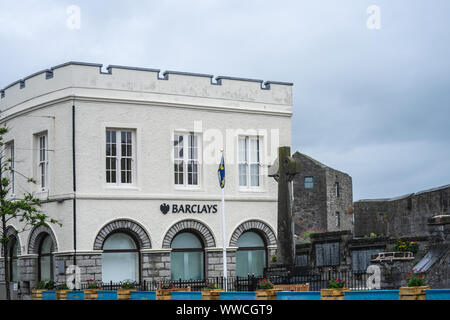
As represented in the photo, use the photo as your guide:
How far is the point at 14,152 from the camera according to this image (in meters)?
35.0

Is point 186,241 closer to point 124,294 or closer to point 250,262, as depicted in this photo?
point 250,262

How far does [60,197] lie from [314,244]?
33.8 ft

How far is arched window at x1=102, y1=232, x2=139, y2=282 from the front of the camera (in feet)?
103

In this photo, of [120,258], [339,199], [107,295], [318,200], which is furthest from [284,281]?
[339,199]

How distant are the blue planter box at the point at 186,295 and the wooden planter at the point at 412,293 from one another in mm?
6638

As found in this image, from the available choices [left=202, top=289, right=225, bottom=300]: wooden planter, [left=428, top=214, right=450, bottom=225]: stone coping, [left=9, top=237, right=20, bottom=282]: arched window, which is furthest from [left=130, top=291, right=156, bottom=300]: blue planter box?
[left=9, top=237, right=20, bottom=282]: arched window

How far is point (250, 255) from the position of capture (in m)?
34.8

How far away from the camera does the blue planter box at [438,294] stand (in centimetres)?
1647

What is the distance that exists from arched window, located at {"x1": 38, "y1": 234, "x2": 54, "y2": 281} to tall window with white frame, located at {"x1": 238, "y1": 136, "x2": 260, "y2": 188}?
8637 millimetres

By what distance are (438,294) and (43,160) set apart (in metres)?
20.7

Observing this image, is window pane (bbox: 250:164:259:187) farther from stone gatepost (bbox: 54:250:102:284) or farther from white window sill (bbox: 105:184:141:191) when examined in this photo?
stone gatepost (bbox: 54:250:102:284)

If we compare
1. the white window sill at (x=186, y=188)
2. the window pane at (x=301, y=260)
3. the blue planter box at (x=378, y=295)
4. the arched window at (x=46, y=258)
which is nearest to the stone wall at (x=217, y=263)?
the white window sill at (x=186, y=188)
